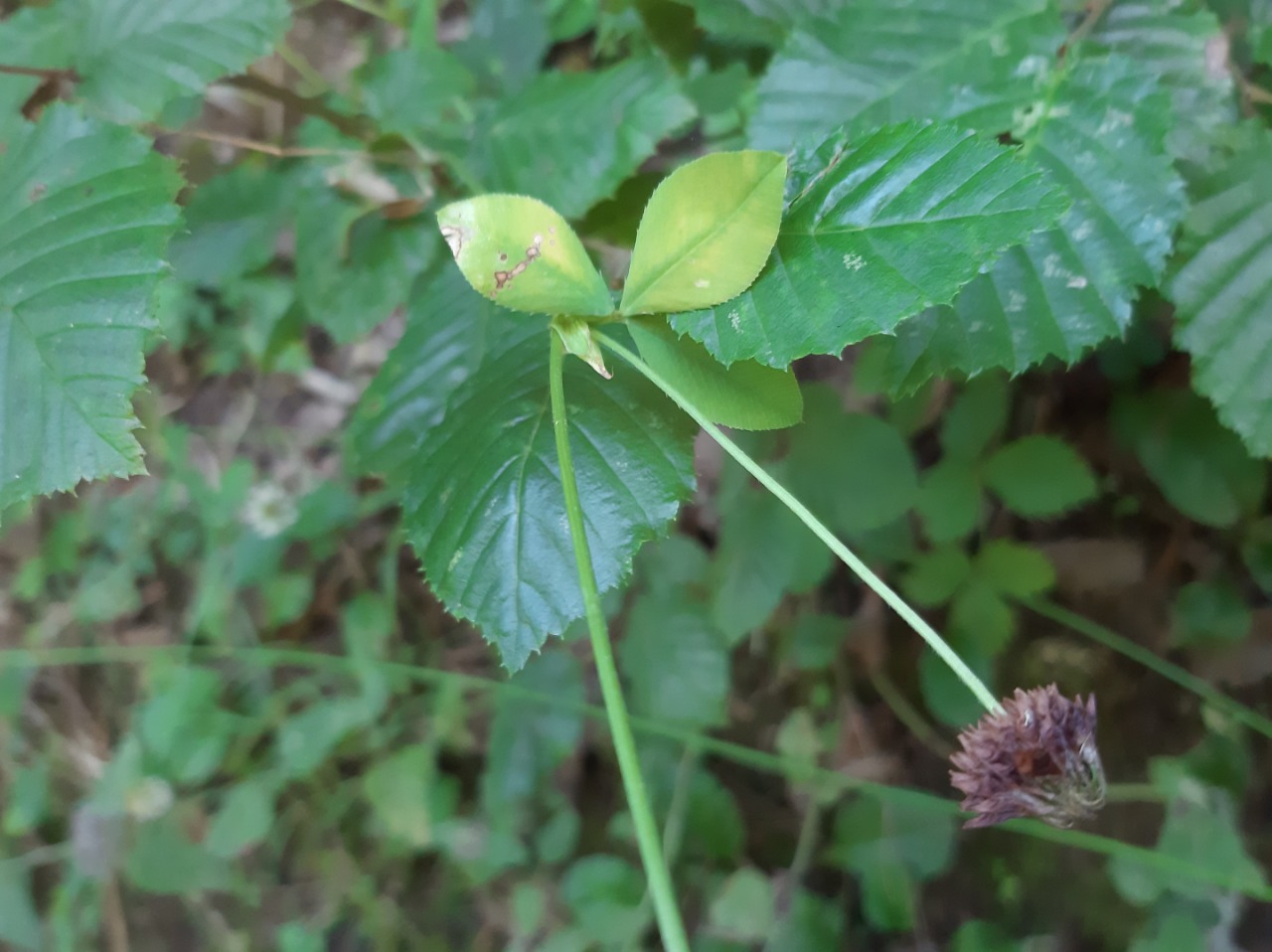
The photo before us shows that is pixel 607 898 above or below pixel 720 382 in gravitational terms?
below

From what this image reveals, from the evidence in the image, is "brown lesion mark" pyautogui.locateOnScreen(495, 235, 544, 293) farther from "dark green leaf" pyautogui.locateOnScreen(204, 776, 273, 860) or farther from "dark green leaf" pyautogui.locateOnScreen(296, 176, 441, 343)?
"dark green leaf" pyautogui.locateOnScreen(204, 776, 273, 860)

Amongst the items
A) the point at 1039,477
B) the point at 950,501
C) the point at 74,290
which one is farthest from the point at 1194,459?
the point at 74,290

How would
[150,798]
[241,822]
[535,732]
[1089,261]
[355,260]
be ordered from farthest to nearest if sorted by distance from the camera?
[150,798]
[241,822]
[535,732]
[355,260]
[1089,261]

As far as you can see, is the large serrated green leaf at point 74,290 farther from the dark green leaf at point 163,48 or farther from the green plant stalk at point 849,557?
the green plant stalk at point 849,557

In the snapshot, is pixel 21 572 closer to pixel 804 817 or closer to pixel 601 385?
pixel 804 817

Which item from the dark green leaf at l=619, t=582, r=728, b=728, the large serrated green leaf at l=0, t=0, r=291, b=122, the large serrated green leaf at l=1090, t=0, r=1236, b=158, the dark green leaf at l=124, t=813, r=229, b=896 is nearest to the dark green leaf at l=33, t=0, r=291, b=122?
the large serrated green leaf at l=0, t=0, r=291, b=122

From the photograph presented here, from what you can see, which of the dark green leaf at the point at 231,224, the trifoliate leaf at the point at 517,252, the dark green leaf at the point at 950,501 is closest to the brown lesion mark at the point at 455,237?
the trifoliate leaf at the point at 517,252

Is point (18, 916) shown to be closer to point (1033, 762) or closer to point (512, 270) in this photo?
point (512, 270)
